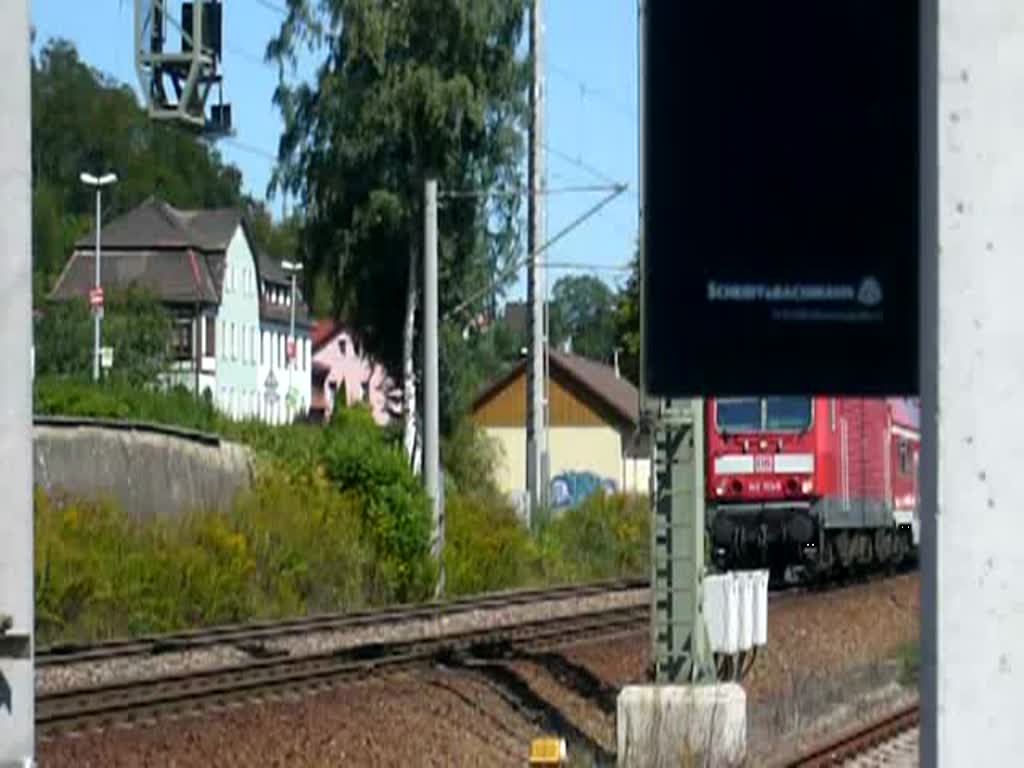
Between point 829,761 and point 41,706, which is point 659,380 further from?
point 41,706

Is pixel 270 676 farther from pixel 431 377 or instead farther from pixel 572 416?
pixel 572 416

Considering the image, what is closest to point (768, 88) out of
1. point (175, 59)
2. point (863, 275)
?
point (863, 275)

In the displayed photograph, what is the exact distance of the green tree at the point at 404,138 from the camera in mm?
48688

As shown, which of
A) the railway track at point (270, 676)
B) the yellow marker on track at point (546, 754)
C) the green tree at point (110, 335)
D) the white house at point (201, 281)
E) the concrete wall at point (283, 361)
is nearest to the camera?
the yellow marker on track at point (546, 754)

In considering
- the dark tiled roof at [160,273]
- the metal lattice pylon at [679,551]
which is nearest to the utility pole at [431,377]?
the metal lattice pylon at [679,551]

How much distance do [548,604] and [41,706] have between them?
51.5 ft

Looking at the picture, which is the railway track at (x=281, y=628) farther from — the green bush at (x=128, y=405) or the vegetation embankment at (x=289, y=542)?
the green bush at (x=128, y=405)

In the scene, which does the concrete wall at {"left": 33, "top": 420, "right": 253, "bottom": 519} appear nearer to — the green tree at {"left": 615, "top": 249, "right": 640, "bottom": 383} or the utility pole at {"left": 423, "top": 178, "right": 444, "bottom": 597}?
the utility pole at {"left": 423, "top": 178, "right": 444, "bottom": 597}

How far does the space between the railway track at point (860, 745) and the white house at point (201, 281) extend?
7049cm

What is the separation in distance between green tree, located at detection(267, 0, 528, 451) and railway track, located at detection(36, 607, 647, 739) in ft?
75.9

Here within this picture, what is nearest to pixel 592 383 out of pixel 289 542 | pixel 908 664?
pixel 289 542

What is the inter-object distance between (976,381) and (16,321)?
2252 millimetres

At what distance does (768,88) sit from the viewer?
464cm

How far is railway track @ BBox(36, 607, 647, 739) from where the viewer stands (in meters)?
16.8
